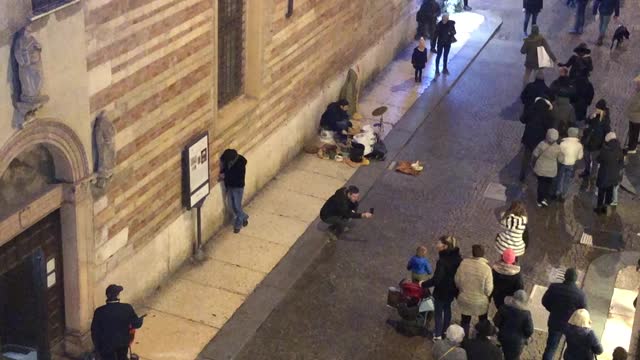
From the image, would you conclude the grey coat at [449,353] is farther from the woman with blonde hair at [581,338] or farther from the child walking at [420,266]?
the child walking at [420,266]

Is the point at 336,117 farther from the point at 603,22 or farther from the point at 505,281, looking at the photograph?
the point at 603,22

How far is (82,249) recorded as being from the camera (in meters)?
13.6

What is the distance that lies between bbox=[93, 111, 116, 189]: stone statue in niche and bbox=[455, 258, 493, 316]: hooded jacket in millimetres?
4987

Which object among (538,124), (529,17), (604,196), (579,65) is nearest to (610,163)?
(604,196)

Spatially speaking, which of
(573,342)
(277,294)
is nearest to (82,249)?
(277,294)

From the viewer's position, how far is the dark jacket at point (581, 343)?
43.0 ft

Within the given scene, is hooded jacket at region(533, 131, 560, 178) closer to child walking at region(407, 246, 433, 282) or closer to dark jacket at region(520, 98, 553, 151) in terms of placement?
dark jacket at region(520, 98, 553, 151)

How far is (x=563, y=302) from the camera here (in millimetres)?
13891

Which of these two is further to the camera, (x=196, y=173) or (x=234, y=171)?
(x=234, y=171)

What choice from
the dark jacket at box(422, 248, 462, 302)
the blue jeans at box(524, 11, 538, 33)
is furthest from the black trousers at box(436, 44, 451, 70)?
the dark jacket at box(422, 248, 462, 302)

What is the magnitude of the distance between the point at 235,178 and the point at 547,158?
590cm

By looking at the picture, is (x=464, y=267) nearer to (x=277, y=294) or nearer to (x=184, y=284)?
(x=277, y=294)

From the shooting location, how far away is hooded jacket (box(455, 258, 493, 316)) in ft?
45.9

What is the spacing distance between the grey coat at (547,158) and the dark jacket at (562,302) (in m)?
5.21
